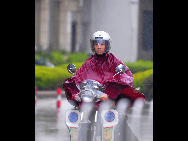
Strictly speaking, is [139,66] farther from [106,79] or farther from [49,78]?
[106,79]

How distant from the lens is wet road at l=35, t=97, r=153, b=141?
980cm

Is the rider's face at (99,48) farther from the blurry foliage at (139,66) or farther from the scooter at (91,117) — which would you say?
the blurry foliage at (139,66)

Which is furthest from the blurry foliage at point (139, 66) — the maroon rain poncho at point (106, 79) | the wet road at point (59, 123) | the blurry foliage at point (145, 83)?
the maroon rain poncho at point (106, 79)

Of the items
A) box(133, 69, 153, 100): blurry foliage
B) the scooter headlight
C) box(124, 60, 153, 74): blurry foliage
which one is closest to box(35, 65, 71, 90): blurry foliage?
box(124, 60, 153, 74): blurry foliage

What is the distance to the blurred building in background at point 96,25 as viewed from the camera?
19.2 meters

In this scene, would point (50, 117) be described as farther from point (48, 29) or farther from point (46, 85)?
point (48, 29)

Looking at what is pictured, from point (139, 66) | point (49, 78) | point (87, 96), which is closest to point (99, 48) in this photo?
point (87, 96)

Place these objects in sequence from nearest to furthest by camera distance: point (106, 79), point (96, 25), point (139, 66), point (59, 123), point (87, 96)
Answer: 1. point (87, 96)
2. point (106, 79)
3. point (59, 123)
4. point (139, 66)
5. point (96, 25)

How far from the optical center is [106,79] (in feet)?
25.4

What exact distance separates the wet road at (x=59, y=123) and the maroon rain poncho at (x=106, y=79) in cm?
208

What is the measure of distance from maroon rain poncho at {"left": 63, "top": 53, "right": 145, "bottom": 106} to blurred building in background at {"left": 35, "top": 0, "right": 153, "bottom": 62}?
10.9 m

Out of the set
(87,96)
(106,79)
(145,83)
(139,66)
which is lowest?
(145,83)

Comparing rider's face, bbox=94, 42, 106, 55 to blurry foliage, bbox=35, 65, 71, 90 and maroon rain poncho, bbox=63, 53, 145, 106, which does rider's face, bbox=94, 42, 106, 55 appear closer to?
maroon rain poncho, bbox=63, 53, 145, 106

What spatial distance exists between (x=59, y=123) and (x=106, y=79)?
14.6 ft
